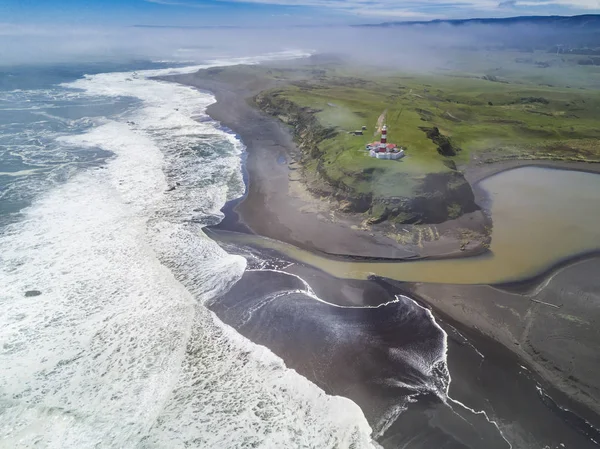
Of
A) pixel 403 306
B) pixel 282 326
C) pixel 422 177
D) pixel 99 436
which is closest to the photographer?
pixel 99 436

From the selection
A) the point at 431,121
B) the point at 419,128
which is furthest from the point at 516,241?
the point at 431,121

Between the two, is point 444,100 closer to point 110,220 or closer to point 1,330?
point 110,220

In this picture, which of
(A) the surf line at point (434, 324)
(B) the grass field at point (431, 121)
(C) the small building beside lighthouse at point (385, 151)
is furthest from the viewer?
(C) the small building beside lighthouse at point (385, 151)

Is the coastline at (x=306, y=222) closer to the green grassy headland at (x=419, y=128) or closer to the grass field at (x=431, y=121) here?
the green grassy headland at (x=419, y=128)

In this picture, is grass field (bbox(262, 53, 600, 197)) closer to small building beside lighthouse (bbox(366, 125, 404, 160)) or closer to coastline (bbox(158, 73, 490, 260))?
small building beside lighthouse (bbox(366, 125, 404, 160))

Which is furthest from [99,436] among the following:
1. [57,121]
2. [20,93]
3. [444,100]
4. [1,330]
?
[20,93]

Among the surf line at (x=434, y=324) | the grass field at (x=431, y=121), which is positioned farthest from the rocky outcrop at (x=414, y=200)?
the surf line at (x=434, y=324)

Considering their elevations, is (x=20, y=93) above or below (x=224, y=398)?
above
